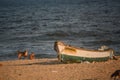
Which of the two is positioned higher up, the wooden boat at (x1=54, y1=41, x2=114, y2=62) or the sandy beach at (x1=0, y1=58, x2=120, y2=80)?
the wooden boat at (x1=54, y1=41, x2=114, y2=62)

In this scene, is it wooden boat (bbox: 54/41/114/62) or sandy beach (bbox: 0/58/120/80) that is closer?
sandy beach (bbox: 0/58/120/80)

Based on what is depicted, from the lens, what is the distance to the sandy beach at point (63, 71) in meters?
20.0

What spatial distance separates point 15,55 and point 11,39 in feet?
37.4

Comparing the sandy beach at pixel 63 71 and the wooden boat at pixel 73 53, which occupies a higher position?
the wooden boat at pixel 73 53

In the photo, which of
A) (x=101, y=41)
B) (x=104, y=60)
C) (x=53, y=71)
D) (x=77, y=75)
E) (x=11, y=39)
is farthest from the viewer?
(x=11, y=39)

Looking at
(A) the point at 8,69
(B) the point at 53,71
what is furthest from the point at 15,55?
(B) the point at 53,71

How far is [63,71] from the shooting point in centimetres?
2155

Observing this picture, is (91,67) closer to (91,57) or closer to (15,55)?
(91,57)

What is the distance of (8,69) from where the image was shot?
23.2 m

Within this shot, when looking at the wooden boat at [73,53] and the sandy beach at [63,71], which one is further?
the wooden boat at [73,53]

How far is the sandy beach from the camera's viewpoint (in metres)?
20.0

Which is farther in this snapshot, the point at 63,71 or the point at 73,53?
the point at 73,53

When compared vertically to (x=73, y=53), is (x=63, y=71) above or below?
below

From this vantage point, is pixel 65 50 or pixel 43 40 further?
pixel 43 40
